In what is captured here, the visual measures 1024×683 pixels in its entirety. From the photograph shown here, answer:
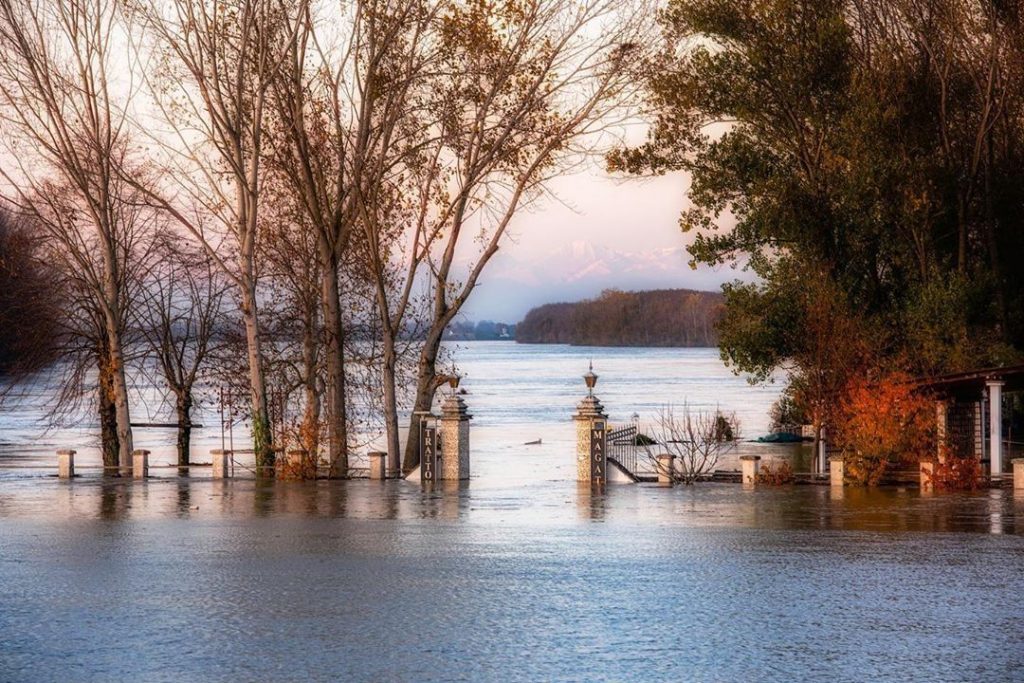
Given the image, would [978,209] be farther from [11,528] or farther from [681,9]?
[11,528]

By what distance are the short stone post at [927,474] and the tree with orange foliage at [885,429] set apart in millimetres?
1118

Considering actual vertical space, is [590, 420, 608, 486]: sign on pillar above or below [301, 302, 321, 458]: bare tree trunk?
below

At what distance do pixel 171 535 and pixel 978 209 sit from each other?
107ft

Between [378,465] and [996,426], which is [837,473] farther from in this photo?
[378,465]

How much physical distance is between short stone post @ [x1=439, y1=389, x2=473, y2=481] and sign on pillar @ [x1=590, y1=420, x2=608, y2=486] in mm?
2724

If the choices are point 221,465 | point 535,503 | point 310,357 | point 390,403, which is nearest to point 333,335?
point 390,403

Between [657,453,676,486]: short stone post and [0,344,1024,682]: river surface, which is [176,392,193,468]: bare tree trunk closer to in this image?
[0,344,1024,682]: river surface

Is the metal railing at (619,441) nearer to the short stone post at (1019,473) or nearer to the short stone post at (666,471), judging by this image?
the short stone post at (666,471)

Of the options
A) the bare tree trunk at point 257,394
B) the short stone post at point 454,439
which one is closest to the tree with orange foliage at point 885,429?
the short stone post at point 454,439

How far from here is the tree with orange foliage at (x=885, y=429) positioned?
29641mm

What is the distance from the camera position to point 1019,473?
88.8ft

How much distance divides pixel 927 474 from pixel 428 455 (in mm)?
10623

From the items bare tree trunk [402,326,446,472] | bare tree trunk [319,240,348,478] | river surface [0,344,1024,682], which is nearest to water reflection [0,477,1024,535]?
river surface [0,344,1024,682]

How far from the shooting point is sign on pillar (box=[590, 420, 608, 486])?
1131 inches
